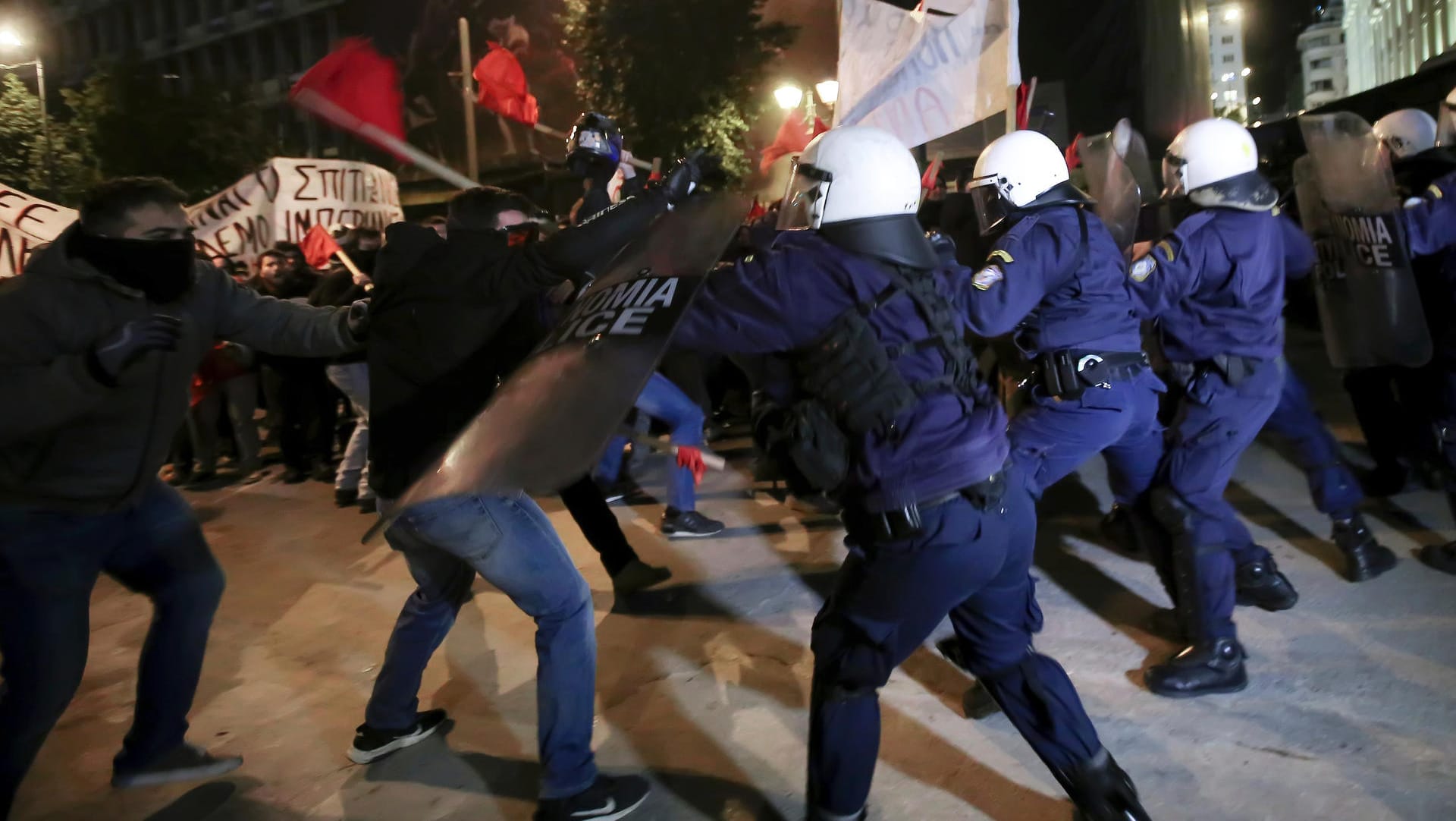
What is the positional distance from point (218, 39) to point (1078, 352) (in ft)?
188

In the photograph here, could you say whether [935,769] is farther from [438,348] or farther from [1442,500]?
[1442,500]

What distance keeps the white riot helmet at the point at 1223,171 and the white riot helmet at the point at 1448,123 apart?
185cm

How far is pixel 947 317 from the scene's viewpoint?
94.9 inches

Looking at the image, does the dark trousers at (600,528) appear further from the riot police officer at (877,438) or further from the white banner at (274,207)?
the white banner at (274,207)

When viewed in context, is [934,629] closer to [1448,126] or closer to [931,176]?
[1448,126]

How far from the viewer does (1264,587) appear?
4.14 m

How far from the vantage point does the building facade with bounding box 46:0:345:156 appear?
46.9 meters

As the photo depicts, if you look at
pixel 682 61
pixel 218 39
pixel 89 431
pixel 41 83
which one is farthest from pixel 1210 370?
pixel 218 39

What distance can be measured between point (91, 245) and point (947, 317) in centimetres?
234

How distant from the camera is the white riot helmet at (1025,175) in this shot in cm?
348

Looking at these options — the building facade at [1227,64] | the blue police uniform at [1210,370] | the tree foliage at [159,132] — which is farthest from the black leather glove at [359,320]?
the building facade at [1227,64]

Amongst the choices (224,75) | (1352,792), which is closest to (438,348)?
(1352,792)

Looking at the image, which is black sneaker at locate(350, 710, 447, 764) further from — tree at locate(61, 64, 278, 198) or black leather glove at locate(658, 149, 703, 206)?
tree at locate(61, 64, 278, 198)

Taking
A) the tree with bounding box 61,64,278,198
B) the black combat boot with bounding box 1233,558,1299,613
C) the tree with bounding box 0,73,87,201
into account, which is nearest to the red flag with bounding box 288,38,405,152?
the black combat boot with bounding box 1233,558,1299,613
